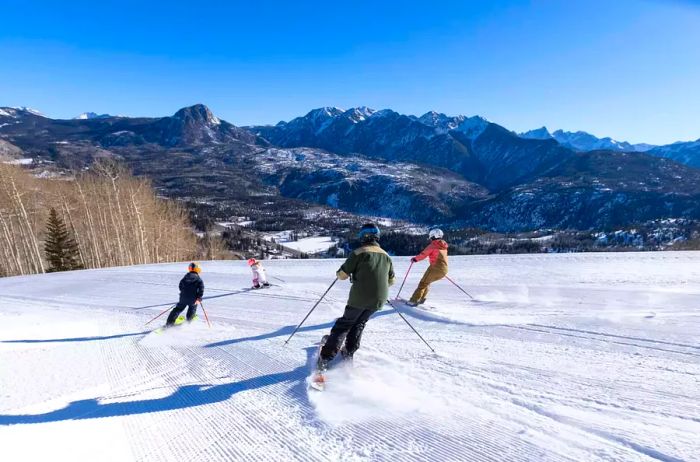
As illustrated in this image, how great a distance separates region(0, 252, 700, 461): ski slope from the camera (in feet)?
11.7

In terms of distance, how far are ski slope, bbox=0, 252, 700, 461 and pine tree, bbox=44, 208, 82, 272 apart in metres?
30.7

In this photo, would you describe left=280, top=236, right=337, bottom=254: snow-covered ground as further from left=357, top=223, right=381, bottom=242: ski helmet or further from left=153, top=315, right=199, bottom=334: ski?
left=357, top=223, right=381, bottom=242: ski helmet

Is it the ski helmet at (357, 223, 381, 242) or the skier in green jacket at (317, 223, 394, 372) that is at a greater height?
the ski helmet at (357, 223, 381, 242)

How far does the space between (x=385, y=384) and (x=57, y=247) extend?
134ft

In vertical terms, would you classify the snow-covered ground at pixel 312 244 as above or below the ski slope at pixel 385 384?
below

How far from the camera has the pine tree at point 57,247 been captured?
35.0m

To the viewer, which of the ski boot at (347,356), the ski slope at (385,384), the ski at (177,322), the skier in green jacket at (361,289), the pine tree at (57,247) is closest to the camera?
the ski slope at (385,384)

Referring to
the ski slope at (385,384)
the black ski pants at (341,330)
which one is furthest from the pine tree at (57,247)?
the black ski pants at (341,330)

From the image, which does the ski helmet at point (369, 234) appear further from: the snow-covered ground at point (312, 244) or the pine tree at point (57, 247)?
the snow-covered ground at point (312, 244)

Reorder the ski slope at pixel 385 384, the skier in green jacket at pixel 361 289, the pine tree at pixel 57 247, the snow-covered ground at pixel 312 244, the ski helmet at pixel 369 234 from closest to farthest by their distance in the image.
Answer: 1. the ski slope at pixel 385 384
2. the skier in green jacket at pixel 361 289
3. the ski helmet at pixel 369 234
4. the pine tree at pixel 57 247
5. the snow-covered ground at pixel 312 244

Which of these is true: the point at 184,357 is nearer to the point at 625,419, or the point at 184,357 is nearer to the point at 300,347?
the point at 300,347

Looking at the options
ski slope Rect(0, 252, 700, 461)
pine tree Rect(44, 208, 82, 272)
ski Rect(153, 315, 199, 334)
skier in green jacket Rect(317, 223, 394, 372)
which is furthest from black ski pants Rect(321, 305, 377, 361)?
pine tree Rect(44, 208, 82, 272)

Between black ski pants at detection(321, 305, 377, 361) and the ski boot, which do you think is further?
the ski boot

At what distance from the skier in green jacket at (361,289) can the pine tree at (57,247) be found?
38.6m
